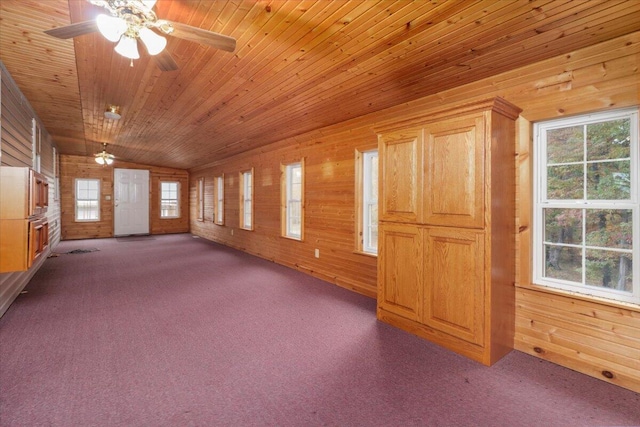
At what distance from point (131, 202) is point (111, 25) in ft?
32.5

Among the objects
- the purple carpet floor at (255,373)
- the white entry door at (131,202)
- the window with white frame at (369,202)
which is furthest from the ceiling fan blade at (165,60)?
the white entry door at (131,202)

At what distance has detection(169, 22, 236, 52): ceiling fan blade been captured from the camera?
1838 millimetres

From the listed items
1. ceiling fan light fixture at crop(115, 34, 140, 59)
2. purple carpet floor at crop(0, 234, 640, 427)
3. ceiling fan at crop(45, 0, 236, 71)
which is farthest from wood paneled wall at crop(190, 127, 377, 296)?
ceiling fan light fixture at crop(115, 34, 140, 59)

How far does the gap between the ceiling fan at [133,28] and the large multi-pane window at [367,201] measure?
98.5 inches

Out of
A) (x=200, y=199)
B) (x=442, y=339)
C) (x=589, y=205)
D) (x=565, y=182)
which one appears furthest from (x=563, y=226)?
(x=200, y=199)

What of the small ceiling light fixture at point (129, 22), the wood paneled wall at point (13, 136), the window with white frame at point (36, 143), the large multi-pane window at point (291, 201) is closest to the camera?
the small ceiling light fixture at point (129, 22)

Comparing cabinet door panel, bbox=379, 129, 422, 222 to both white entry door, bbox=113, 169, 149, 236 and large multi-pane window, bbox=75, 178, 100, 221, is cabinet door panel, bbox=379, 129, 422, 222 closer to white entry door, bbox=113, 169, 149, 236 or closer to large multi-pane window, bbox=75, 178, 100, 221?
white entry door, bbox=113, 169, 149, 236

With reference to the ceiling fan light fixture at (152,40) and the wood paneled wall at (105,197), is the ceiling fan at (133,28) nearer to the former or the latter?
the ceiling fan light fixture at (152,40)

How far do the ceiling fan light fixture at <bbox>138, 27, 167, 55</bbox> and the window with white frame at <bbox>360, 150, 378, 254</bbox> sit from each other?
109 inches

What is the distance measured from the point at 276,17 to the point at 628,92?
2453mm

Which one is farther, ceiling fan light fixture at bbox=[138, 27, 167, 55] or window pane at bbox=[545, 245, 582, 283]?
window pane at bbox=[545, 245, 582, 283]

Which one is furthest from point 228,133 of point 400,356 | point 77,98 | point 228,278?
point 400,356

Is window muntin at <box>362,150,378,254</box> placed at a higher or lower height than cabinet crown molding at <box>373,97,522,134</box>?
lower

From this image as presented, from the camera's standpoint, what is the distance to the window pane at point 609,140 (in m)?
2.17
